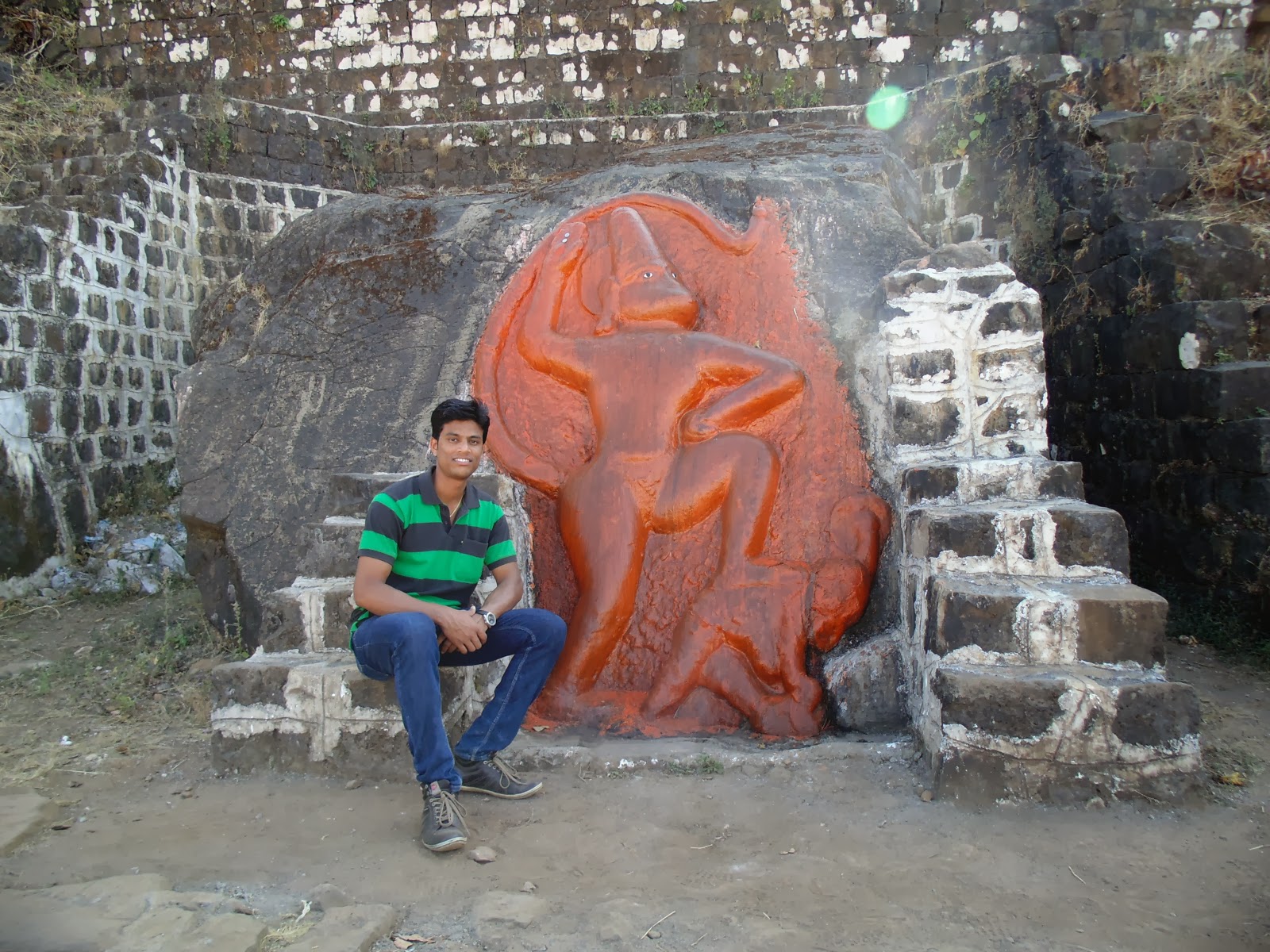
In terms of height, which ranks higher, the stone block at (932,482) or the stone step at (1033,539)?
the stone block at (932,482)

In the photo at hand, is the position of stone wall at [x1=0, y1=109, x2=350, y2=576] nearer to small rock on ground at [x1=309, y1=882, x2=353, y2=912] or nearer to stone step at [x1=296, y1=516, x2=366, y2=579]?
stone step at [x1=296, y1=516, x2=366, y2=579]

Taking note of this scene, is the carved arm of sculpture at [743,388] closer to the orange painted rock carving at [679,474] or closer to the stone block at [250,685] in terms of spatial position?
the orange painted rock carving at [679,474]

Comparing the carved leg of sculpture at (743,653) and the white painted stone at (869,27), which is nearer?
the carved leg of sculpture at (743,653)

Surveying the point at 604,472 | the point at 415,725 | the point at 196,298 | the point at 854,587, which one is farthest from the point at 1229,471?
the point at 196,298

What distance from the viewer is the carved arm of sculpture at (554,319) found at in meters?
3.53

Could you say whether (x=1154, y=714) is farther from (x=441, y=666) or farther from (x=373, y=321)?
(x=373, y=321)

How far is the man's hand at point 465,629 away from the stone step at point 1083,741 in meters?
1.36

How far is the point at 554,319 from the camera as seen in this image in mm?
3639

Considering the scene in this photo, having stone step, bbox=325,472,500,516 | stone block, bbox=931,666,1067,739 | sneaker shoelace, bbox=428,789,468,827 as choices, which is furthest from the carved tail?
stone block, bbox=931,666,1067,739

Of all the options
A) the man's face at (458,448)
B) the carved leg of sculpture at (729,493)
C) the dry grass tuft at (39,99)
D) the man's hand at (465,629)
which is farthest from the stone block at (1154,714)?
the dry grass tuft at (39,99)

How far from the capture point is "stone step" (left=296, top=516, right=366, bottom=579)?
3248 mm

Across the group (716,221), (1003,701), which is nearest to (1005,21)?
(716,221)

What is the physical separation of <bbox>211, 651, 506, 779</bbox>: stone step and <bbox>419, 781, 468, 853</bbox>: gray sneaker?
0.47 m

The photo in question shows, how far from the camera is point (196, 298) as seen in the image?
7801 millimetres
